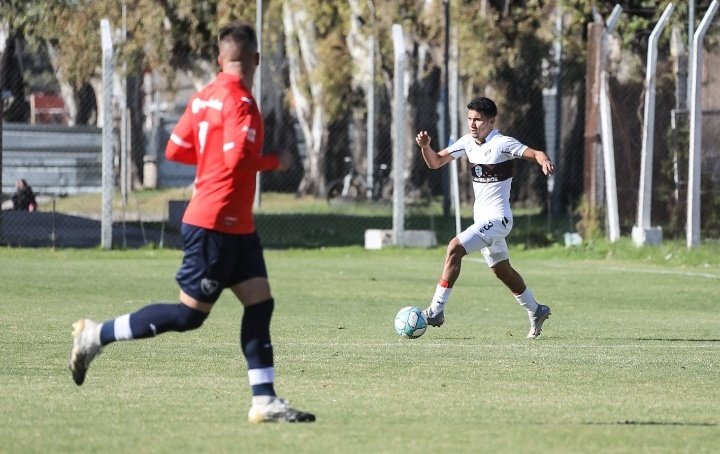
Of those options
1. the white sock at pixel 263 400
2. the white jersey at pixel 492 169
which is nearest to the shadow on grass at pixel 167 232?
the white jersey at pixel 492 169

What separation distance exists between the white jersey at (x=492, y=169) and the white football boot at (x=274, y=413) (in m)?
6.03

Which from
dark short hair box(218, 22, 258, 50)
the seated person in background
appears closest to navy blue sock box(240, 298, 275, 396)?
dark short hair box(218, 22, 258, 50)

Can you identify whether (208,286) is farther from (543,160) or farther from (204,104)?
(543,160)

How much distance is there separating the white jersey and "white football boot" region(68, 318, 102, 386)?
5759 mm

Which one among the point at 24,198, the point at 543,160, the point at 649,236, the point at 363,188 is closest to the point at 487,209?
the point at 543,160

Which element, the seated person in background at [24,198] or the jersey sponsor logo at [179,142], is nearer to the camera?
the jersey sponsor logo at [179,142]

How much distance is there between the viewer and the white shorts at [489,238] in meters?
13.6

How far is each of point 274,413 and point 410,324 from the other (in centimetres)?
508

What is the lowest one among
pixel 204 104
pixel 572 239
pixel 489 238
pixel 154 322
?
pixel 572 239

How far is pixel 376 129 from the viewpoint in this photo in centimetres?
4288

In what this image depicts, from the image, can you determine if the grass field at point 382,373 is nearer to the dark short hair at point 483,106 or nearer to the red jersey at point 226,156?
the red jersey at point 226,156

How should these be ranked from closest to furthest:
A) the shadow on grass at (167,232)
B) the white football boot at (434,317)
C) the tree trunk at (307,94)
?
the white football boot at (434,317) → the shadow on grass at (167,232) → the tree trunk at (307,94)

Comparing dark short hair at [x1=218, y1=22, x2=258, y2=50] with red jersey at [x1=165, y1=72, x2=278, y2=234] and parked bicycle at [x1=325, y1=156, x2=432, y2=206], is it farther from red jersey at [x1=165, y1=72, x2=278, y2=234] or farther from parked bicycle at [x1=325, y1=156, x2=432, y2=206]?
parked bicycle at [x1=325, y1=156, x2=432, y2=206]

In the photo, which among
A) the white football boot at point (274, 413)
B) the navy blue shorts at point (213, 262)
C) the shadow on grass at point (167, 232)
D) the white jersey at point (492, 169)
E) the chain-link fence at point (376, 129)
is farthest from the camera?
the shadow on grass at point (167, 232)
